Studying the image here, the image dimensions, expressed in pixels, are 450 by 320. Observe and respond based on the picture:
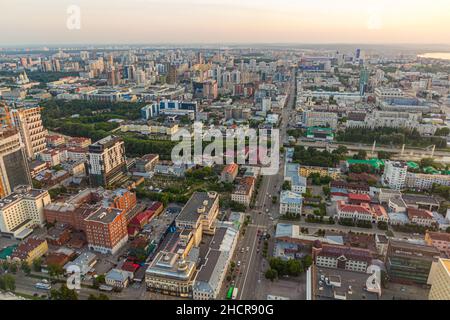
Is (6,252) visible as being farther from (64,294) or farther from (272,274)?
(272,274)

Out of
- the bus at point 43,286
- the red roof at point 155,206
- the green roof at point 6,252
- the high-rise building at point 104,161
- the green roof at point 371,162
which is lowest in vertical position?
the bus at point 43,286

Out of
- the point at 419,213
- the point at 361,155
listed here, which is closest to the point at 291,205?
the point at 419,213

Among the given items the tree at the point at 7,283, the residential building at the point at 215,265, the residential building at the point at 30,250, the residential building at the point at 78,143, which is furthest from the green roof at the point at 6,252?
the residential building at the point at 78,143

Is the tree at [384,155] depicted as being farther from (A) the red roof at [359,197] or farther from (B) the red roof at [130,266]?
(B) the red roof at [130,266]

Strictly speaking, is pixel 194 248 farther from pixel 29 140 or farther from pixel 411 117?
pixel 411 117

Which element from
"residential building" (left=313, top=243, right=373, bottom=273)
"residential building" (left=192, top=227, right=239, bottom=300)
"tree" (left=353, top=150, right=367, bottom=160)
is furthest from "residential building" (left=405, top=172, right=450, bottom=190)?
"residential building" (left=192, top=227, right=239, bottom=300)

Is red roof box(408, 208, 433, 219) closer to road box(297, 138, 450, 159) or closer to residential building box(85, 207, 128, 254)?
road box(297, 138, 450, 159)
